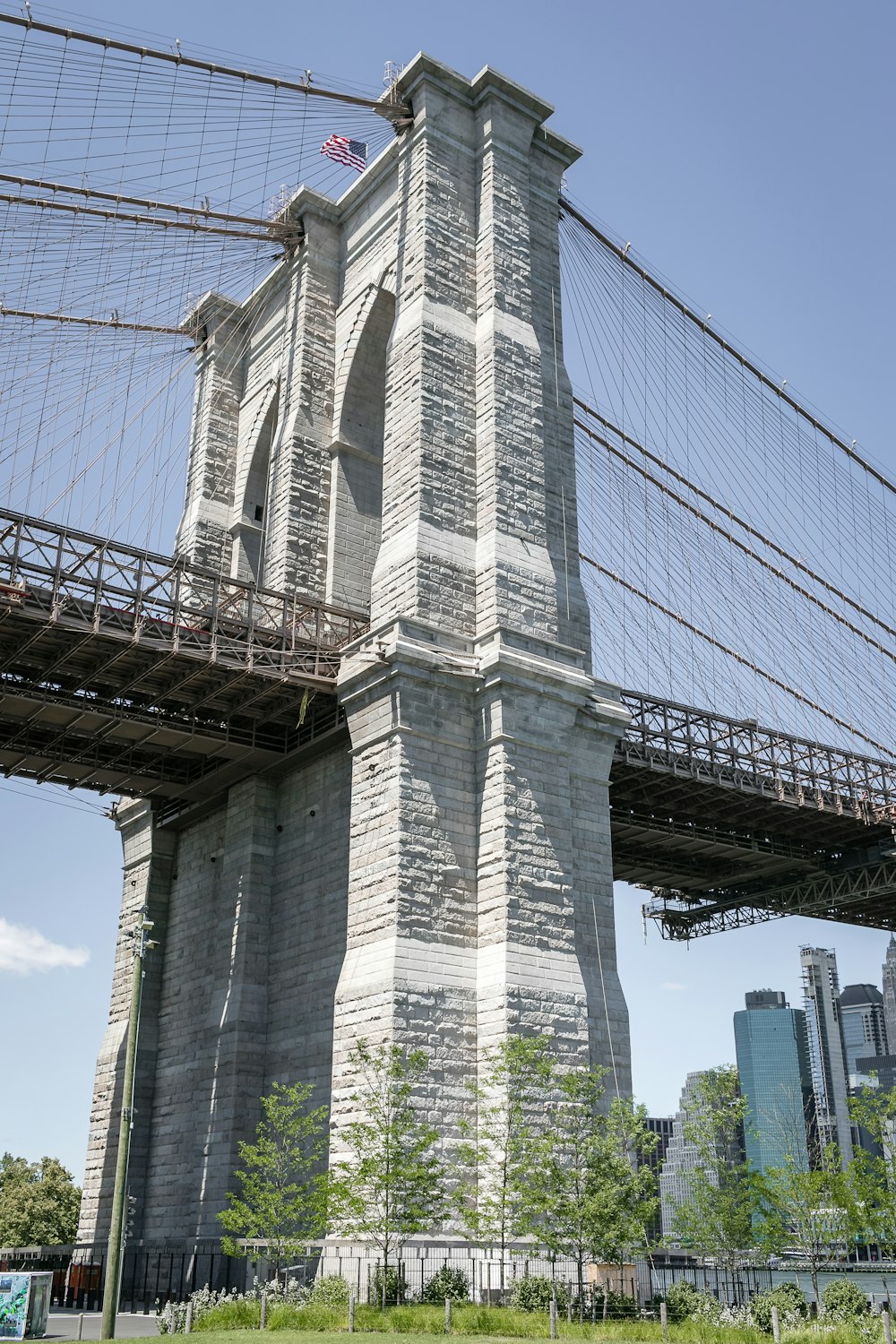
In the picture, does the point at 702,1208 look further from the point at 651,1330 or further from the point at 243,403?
the point at 243,403

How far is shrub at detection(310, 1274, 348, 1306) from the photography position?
2261 centimetres

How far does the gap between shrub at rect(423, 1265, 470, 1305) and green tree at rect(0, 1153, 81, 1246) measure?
1921 inches

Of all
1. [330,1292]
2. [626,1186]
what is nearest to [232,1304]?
[330,1292]

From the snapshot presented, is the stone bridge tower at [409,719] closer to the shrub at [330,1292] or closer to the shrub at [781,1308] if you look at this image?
the shrub at [330,1292]

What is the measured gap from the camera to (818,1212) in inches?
1391

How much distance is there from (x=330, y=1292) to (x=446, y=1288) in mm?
2022

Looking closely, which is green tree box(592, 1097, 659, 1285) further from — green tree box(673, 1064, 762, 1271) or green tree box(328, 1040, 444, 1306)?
green tree box(673, 1064, 762, 1271)

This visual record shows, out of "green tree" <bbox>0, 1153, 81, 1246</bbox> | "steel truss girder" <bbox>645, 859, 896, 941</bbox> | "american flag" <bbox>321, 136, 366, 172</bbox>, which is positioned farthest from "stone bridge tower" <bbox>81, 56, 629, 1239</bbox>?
"green tree" <bbox>0, 1153, 81, 1246</bbox>

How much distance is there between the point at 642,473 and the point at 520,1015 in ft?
82.8

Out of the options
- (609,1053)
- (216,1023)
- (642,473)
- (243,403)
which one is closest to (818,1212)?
(609,1053)

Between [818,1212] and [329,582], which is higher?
[329,582]

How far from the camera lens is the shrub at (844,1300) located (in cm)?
A: 2554

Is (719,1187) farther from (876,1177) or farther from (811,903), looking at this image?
(811,903)

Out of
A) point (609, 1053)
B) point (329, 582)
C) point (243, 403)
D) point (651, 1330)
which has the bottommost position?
point (651, 1330)
